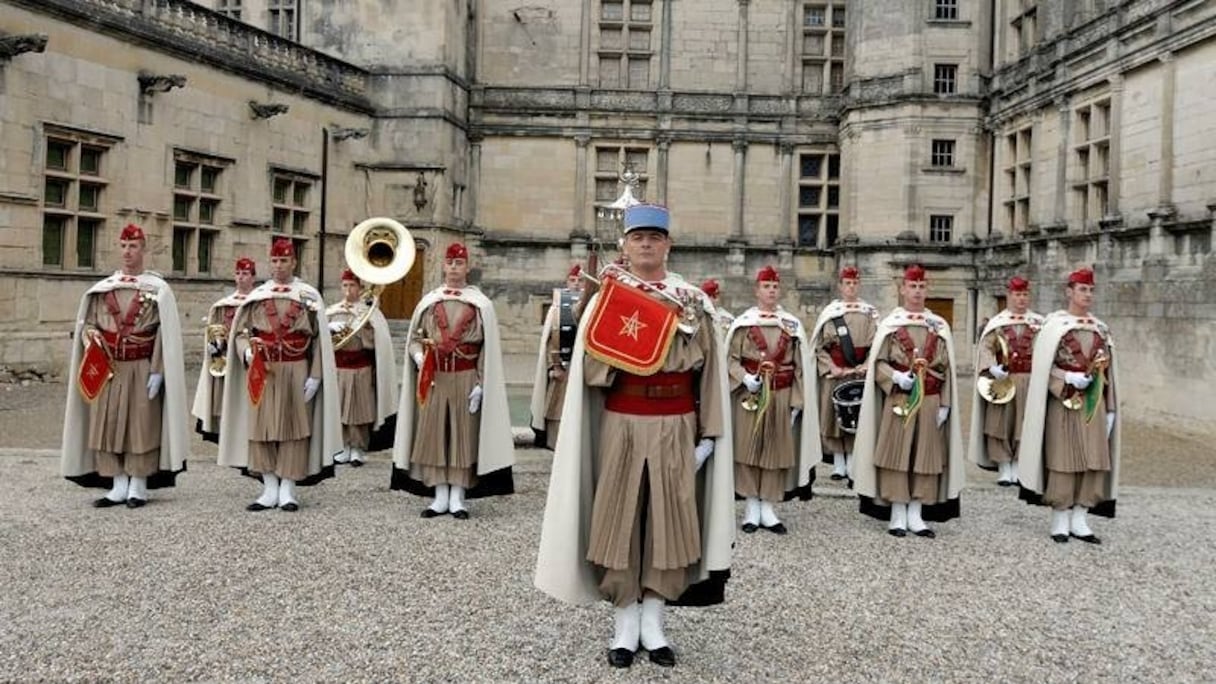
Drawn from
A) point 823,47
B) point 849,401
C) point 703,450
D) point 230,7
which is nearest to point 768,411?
point 849,401

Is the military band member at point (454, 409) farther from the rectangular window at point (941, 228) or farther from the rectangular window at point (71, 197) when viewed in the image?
the rectangular window at point (941, 228)

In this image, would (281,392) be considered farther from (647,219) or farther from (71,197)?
(71,197)

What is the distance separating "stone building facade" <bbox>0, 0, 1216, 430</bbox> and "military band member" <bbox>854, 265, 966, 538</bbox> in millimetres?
7838

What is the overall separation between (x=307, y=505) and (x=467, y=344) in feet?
5.95

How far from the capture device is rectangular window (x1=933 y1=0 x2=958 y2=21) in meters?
21.0

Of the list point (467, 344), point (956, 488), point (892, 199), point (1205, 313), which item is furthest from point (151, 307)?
point (892, 199)

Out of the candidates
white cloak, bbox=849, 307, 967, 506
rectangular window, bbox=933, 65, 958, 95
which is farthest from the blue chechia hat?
rectangular window, bbox=933, 65, 958, 95

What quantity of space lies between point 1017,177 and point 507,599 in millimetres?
17520

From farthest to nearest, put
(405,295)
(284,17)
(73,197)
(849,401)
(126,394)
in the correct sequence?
1. (284,17)
2. (405,295)
3. (73,197)
4. (849,401)
5. (126,394)

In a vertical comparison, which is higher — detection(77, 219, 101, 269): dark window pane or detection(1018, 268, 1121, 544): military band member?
detection(77, 219, 101, 269): dark window pane

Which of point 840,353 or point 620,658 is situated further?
point 840,353

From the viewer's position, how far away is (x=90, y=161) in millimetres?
14711

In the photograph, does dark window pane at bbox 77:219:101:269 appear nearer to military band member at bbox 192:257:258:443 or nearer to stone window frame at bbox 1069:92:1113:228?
military band member at bbox 192:257:258:443

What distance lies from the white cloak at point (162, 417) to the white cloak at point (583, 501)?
4292mm
